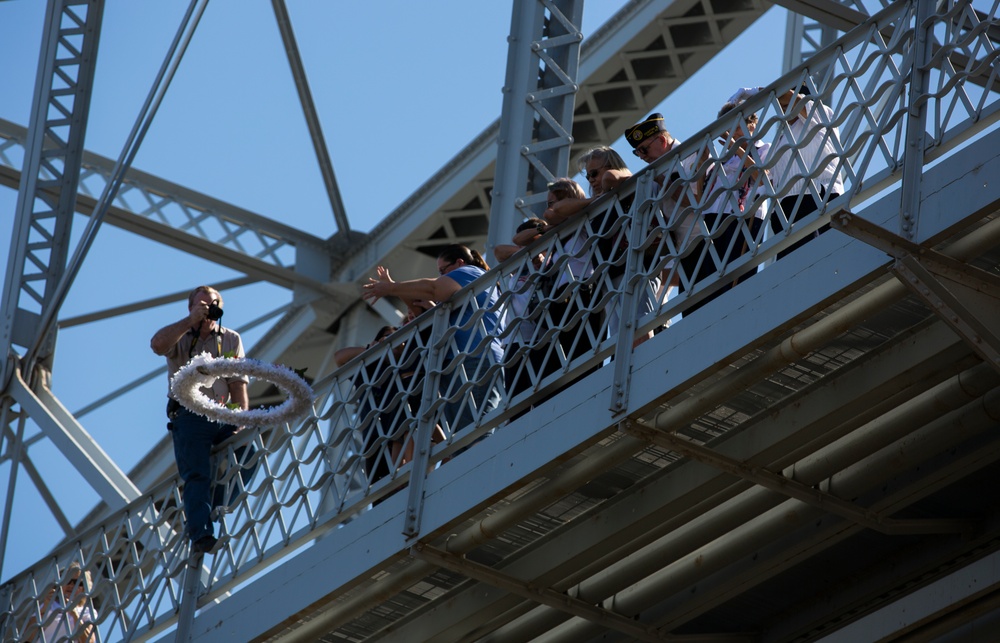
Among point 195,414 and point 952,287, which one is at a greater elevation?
point 195,414

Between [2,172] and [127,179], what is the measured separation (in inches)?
55.8

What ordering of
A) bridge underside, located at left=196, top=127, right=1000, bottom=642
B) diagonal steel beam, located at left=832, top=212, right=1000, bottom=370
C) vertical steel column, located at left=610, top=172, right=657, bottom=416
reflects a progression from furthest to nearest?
vertical steel column, located at left=610, top=172, right=657, bottom=416 < bridge underside, located at left=196, top=127, right=1000, bottom=642 < diagonal steel beam, located at left=832, top=212, right=1000, bottom=370

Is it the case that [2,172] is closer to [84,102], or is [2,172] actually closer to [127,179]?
[127,179]

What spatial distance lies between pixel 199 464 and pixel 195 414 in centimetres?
36

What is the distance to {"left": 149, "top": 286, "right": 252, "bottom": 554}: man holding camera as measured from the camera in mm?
12234

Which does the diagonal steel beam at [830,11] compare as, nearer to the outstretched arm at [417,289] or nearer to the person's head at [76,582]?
the outstretched arm at [417,289]

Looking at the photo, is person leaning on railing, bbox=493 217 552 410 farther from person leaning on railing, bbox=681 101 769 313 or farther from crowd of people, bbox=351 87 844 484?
person leaning on railing, bbox=681 101 769 313

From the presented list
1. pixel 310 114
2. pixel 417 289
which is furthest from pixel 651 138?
pixel 310 114

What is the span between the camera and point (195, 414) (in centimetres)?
1257

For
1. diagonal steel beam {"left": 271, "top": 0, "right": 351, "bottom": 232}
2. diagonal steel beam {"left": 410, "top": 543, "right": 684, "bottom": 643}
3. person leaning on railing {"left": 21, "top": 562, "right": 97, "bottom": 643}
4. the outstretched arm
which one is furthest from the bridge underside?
diagonal steel beam {"left": 271, "top": 0, "right": 351, "bottom": 232}

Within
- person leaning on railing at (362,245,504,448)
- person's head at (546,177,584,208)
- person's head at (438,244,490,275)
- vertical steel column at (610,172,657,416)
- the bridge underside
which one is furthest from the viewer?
person's head at (438,244,490,275)

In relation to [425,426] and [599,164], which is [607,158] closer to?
[599,164]

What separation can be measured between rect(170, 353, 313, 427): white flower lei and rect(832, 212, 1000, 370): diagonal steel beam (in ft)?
15.4

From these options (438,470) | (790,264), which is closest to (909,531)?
(790,264)
